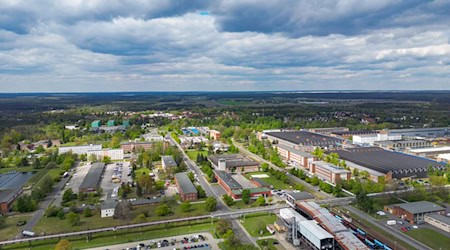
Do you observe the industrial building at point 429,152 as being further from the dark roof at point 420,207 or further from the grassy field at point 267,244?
the grassy field at point 267,244

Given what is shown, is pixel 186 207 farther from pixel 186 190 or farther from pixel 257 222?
pixel 257 222

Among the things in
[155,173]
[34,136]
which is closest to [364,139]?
[155,173]

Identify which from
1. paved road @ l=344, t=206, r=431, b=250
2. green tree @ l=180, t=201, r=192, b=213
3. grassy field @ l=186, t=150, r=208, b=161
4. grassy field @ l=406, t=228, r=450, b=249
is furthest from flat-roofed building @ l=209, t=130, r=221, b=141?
grassy field @ l=406, t=228, r=450, b=249

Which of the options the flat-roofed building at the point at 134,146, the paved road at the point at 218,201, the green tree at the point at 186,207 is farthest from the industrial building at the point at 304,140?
the green tree at the point at 186,207

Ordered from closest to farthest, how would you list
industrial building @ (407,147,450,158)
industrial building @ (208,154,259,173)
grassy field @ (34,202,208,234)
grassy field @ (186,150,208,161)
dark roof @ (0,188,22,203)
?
grassy field @ (34,202,208,234) → dark roof @ (0,188,22,203) → industrial building @ (208,154,259,173) → industrial building @ (407,147,450,158) → grassy field @ (186,150,208,161)

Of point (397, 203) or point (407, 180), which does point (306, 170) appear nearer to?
point (407, 180)

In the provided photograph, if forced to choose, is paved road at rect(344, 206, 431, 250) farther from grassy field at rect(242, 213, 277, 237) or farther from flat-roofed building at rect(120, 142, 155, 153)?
flat-roofed building at rect(120, 142, 155, 153)

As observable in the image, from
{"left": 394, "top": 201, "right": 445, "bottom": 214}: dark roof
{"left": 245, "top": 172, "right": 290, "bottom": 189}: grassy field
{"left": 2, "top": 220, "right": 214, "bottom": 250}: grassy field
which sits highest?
{"left": 394, "top": 201, "right": 445, "bottom": 214}: dark roof

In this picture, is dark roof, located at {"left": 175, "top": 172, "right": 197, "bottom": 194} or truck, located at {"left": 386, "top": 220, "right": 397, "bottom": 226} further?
dark roof, located at {"left": 175, "top": 172, "right": 197, "bottom": 194}
